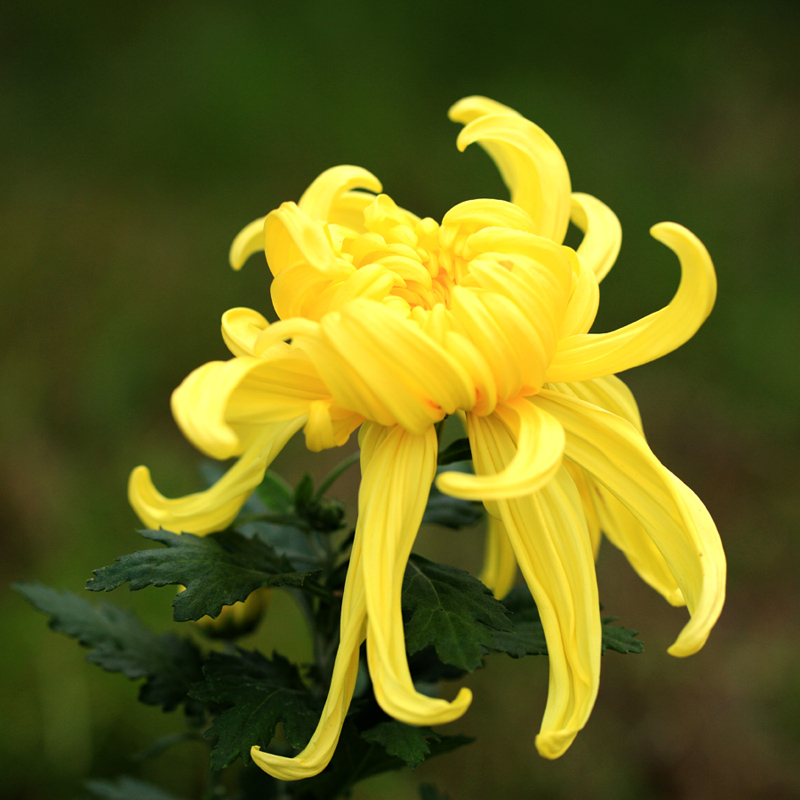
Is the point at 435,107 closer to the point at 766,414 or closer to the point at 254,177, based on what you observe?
the point at 254,177

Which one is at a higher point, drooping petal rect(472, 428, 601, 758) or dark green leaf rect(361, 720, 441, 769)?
drooping petal rect(472, 428, 601, 758)

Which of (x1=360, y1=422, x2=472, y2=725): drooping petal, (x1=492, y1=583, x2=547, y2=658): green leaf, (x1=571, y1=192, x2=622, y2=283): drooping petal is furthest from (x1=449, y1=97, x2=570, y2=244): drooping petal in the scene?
(x1=492, y1=583, x2=547, y2=658): green leaf

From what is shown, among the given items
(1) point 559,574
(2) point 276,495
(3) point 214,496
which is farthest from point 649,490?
(2) point 276,495

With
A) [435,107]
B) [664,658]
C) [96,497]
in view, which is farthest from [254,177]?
[664,658]

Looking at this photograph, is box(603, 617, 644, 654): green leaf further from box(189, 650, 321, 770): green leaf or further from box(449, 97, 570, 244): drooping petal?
box(449, 97, 570, 244): drooping petal

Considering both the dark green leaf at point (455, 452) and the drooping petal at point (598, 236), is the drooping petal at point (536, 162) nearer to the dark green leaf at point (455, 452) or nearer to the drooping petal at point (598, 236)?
the drooping petal at point (598, 236)

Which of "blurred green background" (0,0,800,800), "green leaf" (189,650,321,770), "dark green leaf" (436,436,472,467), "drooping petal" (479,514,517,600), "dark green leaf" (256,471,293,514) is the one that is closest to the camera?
"green leaf" (189,650,321,770)

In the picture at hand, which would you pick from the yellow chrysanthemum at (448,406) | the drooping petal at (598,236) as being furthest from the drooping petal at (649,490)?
the drooping petal at (598,236)
